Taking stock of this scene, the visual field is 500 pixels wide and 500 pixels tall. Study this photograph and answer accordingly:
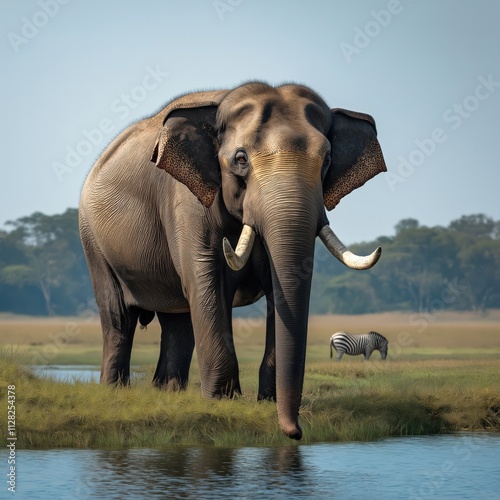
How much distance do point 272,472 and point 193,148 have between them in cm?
438

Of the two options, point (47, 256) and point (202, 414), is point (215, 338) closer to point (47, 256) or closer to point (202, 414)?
point (202, 414)

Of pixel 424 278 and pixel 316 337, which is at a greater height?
pixel 424 278

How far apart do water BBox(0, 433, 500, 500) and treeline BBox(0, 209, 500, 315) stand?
73.4 meters

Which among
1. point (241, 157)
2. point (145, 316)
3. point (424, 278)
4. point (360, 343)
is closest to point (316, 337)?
point (424, 278)

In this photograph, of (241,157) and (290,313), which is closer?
(290,313)

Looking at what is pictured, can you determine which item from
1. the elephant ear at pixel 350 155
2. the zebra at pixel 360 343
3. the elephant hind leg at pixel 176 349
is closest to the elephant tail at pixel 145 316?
the elephant hind leg at pixel 176 349

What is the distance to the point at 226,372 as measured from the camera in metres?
14.8

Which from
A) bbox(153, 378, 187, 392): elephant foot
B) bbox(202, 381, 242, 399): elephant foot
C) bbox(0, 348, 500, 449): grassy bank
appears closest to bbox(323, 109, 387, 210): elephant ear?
bbox(202, 381, 242, 399): elephant foot

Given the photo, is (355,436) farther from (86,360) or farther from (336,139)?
(86,360)

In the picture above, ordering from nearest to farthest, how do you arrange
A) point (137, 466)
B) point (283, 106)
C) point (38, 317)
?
point (137, 466)
point (283, 106)
point (38, 317)

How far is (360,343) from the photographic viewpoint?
3184 centimetres

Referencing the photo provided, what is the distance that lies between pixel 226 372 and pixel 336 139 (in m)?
3.01

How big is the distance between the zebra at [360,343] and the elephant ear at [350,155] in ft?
55.1

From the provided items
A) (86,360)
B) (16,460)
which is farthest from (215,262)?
(86,360)
